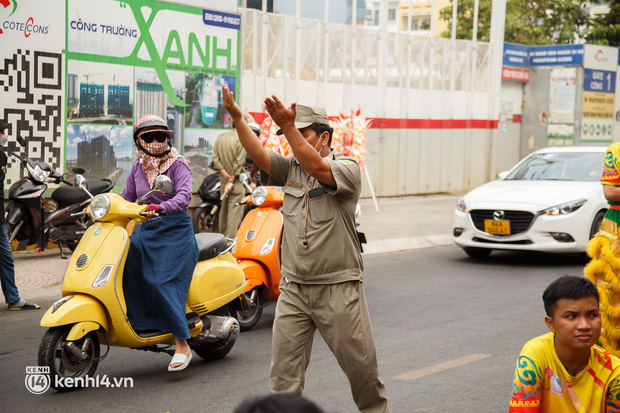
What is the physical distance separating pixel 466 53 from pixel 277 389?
1738 centimetres

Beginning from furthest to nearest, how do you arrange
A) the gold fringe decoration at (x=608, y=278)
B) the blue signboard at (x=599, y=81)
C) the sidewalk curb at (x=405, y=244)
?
the blue signboard at (x=599, y=81), the sidewalk curb at (x=405, y=244), the gold fringe decoration at (x=608, y=278)

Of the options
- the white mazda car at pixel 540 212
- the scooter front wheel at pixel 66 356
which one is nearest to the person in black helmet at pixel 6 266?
the scooter front wheel at pixel 66 356

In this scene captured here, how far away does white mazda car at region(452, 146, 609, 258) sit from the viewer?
1127cm

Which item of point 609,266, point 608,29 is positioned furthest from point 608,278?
point 608,29

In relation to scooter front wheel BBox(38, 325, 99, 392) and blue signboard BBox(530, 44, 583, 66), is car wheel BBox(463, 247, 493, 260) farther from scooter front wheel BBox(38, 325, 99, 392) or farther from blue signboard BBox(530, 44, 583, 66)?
blue signboard BBox(530, 44, 583, 66)

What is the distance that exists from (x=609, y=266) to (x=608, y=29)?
2451 cm

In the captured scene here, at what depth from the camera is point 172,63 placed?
13305 millimetres

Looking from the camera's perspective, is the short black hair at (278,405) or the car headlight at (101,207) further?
the car headlight at (101,207)

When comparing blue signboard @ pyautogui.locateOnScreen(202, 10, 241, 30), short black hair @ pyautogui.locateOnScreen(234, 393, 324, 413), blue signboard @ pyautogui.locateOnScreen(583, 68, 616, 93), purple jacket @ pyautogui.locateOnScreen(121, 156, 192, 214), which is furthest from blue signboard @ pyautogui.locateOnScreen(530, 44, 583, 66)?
short black hair @ pyautogui.locateOnScreen(234, 393, 324, 413)

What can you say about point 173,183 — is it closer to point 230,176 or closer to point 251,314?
point 251,314

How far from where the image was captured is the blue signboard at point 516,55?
22.0 metres

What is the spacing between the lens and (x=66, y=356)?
5.61 meters

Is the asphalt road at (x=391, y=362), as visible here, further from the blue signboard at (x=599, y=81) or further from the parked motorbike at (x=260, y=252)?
the blue signboard at (x=599, y=81)

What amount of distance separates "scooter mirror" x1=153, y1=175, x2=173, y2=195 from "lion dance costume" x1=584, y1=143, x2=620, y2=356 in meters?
2.75
